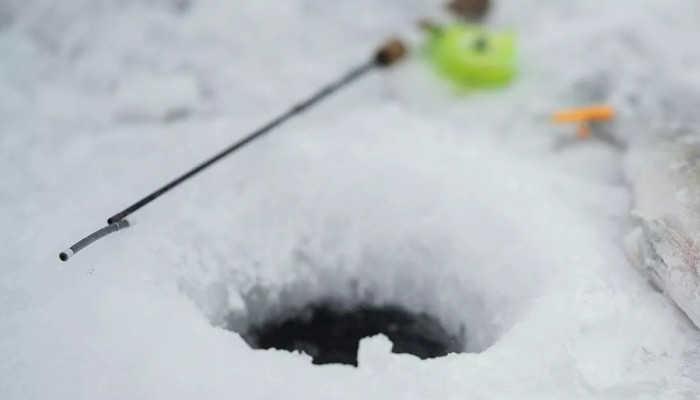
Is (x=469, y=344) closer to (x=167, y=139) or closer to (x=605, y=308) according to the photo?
(x=605, y=308)

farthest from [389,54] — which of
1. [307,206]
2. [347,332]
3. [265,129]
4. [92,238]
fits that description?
[92,238]

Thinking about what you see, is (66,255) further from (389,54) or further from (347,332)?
(389,54)

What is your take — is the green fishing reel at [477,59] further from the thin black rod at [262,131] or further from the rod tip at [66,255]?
the rod tip at [66,255]

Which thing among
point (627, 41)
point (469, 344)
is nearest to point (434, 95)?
point (627, 41)

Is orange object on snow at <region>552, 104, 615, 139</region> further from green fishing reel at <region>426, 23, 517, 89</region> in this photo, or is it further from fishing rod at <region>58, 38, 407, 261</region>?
fishing rod at <region>58, 38, 407, 261</region>

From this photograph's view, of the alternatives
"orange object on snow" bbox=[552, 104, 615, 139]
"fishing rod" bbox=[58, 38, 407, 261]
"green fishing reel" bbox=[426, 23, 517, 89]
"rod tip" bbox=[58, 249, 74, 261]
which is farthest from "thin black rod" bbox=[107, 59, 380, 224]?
"orange object on snow" bbox=[552, 104, 615, 139]

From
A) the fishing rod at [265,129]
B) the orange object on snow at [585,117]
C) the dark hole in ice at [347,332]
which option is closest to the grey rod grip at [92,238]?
the fishing rod at [265,129]

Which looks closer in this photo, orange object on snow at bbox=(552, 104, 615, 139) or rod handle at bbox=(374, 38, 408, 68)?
orange object on snow at bbox=(552, 104, 615, 139)
